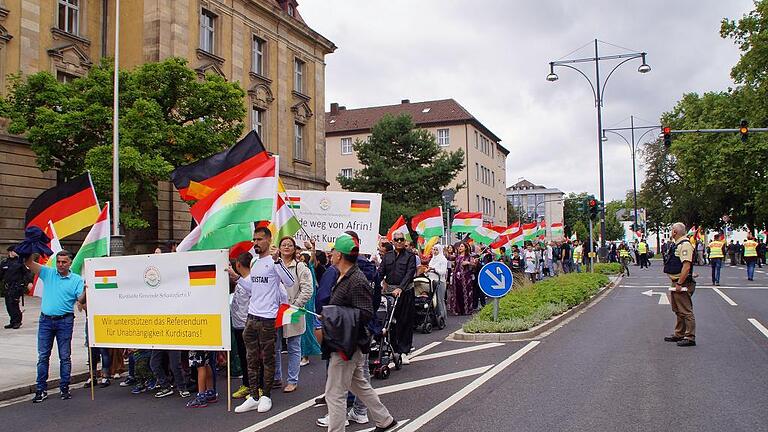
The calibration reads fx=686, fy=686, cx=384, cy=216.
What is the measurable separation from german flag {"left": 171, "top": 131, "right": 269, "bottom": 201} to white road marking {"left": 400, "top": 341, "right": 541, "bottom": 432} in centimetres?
354

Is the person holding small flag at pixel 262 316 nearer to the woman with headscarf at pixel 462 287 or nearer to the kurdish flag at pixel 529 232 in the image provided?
the woman with headscarf at pixel 462 287

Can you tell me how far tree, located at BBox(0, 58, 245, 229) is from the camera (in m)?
23.0

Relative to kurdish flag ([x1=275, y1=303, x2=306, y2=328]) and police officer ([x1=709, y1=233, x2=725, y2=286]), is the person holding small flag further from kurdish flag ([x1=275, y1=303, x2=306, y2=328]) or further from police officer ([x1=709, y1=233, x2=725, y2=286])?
police officer ([x1=709, y1=233, x2=725, y2=286])

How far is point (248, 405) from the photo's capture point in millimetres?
7332

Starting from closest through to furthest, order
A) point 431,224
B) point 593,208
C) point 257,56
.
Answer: point 431,224 < point 593,208 < point 257,56

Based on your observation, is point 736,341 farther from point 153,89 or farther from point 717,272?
point 153,89

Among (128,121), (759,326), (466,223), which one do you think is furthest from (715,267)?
(128,121)

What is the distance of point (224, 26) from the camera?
34.3 m

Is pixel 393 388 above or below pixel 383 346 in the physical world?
below

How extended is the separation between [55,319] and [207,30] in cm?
2775

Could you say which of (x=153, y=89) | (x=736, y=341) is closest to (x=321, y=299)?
(x=736, y=341)

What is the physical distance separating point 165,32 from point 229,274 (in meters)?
25.5

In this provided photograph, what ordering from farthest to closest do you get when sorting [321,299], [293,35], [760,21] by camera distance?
[293,35], [760,21], [321,299]

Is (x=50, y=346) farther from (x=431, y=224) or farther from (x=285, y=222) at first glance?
(x=431, y=224)
